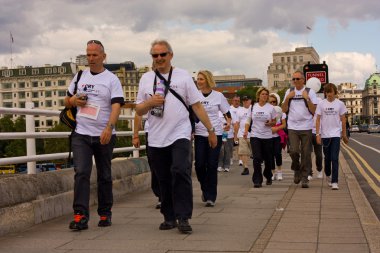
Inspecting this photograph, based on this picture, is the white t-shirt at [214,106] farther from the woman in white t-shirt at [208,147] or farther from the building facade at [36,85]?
the building facade at [36,85]

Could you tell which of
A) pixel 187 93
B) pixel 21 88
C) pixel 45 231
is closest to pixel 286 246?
pixel 187 93

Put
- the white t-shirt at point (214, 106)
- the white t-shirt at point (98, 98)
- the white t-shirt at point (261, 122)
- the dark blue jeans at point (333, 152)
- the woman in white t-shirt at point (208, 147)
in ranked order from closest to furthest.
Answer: the white t-shirt at point (98, 98) < the woman in white t-shirt at point (208, 147) < the white t-shirt at point (214, 106) < the dark blue jeans at point (333, 152) < the white t-shirt at point (261, 122)

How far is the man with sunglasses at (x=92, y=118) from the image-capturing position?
268 inches

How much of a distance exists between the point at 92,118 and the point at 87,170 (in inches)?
22.0

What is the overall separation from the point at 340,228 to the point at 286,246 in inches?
47.3

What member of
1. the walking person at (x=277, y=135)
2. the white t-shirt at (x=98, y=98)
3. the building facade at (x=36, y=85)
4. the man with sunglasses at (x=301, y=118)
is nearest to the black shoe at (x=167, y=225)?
the white t-shirt at (x=98, y=98)

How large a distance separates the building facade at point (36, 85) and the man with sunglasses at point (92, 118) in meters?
185

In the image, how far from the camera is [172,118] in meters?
6.45

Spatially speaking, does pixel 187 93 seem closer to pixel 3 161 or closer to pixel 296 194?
pixel 3 161

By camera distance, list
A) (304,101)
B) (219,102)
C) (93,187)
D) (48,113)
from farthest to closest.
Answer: (304,101), (219,102), (93,187), (48,113)

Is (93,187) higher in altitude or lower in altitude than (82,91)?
lower

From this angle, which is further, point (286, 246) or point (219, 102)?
point (219, 102)

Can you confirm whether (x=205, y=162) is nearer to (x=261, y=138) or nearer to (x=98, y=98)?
(x=98, y=98)

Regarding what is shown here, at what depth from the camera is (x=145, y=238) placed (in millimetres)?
6129
